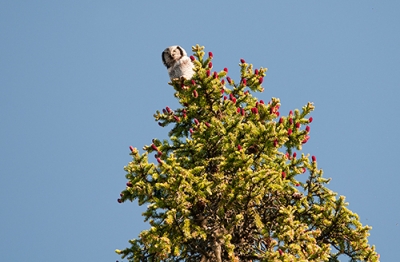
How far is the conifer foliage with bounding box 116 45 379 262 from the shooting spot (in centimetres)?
1007

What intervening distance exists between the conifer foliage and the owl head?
281 centimetres

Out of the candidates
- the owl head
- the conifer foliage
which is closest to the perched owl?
the owl head

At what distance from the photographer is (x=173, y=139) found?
41.2 feet

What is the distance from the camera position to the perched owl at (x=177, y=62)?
14859 mm

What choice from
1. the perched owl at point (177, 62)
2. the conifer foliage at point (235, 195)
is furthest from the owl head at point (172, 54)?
the conifer foliage at point (235, 195)

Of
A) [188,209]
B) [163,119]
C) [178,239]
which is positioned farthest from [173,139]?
[178,239]

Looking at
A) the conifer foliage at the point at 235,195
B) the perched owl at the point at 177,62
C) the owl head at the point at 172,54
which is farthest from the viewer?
the owl head at the point at 172,54

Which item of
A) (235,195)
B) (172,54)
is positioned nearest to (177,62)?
(172,54)

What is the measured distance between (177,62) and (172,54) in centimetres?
40

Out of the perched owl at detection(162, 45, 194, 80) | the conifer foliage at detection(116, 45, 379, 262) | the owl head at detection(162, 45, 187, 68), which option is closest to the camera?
the conifer foliage at detection(116, 45, 379, 262)

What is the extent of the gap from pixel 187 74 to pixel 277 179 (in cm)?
551

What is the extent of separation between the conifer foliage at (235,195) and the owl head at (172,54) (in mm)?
2810

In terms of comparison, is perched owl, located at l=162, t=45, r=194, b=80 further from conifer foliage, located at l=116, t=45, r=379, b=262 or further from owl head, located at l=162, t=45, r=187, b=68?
conifer foliage, located at l=116, t=45, r=379, b=262

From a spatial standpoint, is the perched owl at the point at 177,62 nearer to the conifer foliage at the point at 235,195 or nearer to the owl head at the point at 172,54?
the owl head at the point at 172,54
